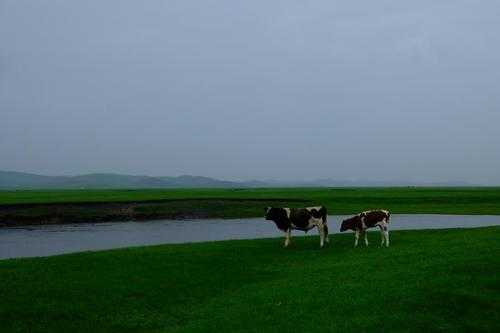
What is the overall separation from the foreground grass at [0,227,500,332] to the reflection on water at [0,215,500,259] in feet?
49.0

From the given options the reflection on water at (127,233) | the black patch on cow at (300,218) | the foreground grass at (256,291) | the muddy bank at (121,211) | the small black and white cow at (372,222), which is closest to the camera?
the foreground grass at (256,291)

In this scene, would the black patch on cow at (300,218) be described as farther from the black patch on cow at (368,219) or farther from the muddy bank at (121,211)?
the muddy bank at (121,211)

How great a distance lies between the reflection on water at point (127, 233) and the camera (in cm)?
3884

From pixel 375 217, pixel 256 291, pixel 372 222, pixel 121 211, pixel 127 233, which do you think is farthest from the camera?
pixel 121 211

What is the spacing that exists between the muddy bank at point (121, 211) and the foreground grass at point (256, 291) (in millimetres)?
41412

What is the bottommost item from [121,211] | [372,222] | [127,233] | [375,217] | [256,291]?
[127,233]

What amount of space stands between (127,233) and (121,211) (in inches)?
856

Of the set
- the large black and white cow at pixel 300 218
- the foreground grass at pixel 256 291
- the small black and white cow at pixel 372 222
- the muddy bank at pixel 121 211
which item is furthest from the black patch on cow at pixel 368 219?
the muddy bank at pixel 121 211

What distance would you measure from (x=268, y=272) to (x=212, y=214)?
47.9 metres

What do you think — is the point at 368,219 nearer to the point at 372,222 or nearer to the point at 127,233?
the point at 372,222

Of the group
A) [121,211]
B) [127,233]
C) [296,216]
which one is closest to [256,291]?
[296,216]

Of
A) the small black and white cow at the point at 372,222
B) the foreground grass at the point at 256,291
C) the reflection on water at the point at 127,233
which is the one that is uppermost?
the small black and white cow at the point at 372,222

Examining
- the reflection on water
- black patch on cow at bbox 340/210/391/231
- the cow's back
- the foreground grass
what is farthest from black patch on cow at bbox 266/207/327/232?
the reflection on water

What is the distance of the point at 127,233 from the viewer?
4891 centimetres
